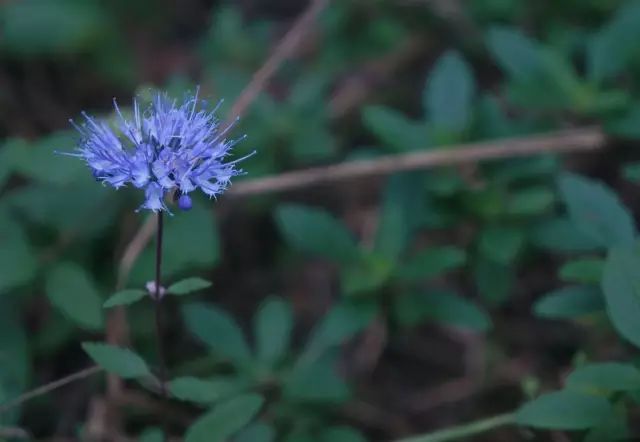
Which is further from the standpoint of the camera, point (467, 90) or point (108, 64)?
point (108, 64)

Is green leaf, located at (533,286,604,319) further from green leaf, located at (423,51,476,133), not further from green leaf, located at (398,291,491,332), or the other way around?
green leaf, located at (423,51,476,133)

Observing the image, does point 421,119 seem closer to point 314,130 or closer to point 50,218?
point 314,130

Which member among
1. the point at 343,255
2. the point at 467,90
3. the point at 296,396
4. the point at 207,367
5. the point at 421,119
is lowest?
the point at 296,396

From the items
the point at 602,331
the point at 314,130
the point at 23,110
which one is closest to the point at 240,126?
the point at 314,130

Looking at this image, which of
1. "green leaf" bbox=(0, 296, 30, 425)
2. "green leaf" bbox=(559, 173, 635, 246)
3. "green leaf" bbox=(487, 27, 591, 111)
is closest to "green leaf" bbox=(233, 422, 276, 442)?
"green leaf" bbox=(0, 296, 30, 425)

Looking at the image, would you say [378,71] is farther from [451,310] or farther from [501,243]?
[451,310]

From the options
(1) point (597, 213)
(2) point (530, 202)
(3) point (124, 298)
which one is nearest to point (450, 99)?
(2) point (530, 202)

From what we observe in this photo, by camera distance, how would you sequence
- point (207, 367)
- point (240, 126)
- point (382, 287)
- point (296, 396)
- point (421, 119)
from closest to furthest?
point (296, 396) → point (382, 287) → point (207, 367) → point (240, 126) → point (421, 119)
